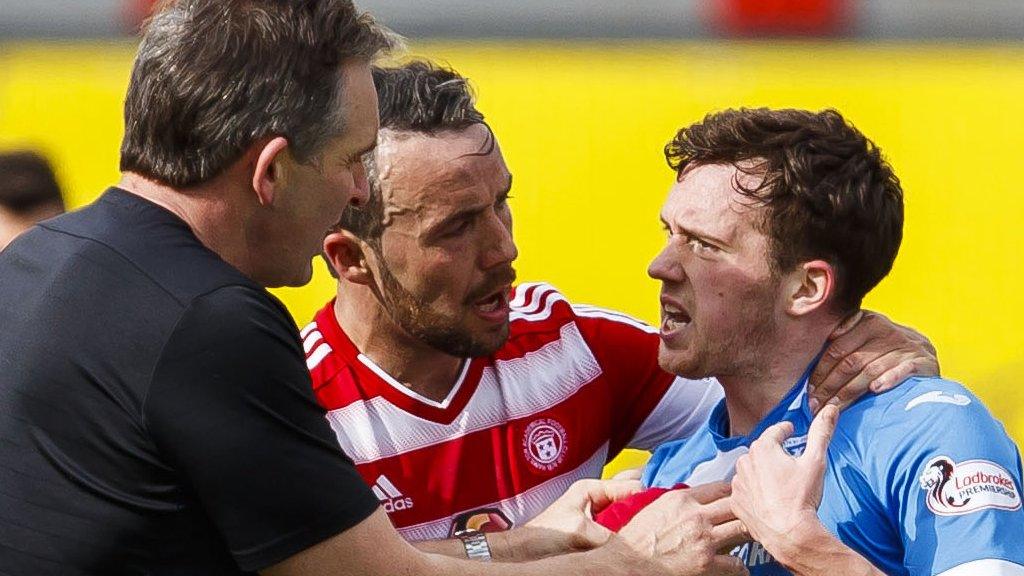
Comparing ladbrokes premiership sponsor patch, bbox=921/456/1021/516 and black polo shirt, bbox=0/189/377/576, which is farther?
ladbrokes premiership sponsor patch, bbox=921/456/1021/516

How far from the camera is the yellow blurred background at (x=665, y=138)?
5.82 m

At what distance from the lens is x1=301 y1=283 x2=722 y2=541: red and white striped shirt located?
11.0 feet

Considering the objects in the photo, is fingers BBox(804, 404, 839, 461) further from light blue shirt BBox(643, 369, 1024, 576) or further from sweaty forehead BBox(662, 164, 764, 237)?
sweaty forehead BBox(662, 164, 764, 237)

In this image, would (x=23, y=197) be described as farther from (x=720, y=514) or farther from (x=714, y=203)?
(x=720, y=514)

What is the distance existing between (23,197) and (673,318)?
8.25 feet

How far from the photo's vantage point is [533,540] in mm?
3039

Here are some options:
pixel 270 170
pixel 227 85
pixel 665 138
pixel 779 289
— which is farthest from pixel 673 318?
pixel 665 138

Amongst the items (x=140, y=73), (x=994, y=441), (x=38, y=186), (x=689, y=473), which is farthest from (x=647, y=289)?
(x=140, y=73)

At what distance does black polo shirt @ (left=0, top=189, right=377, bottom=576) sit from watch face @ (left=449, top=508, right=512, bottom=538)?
3.18ft

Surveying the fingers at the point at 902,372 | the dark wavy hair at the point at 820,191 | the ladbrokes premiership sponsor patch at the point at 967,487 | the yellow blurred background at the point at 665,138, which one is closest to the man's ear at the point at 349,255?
the dark wavy hair at the point at 820,191

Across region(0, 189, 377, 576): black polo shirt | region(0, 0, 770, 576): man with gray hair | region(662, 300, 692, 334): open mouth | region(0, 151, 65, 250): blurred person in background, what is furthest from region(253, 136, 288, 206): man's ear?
region(0, 151, 65, 250): blurred person in background

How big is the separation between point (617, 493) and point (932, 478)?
2.12 ft

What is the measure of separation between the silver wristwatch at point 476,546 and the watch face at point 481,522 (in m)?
0.22

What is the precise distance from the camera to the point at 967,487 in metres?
2.65
